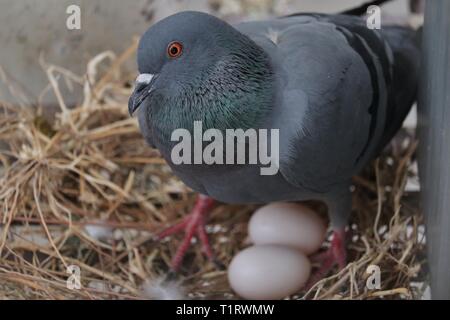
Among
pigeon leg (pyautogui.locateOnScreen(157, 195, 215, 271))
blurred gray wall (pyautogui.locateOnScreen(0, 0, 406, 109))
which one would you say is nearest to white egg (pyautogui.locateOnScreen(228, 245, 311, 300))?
pigeon leg (pyautogui.locateOnScreen(157, 195, 215, 271))

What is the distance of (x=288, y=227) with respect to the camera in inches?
62.3

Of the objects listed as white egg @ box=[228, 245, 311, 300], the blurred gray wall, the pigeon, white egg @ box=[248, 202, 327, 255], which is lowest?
white egg @ box=[228, 245, 311, 300]

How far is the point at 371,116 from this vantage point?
152cm

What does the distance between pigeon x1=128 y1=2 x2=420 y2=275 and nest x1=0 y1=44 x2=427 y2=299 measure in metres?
0.14

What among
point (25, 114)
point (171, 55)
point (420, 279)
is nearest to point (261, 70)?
point (171, 55)

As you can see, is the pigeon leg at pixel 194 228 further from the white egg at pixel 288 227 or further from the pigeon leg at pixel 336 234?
the pigeon leg at pixel 336 234

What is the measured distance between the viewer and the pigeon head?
128 cm

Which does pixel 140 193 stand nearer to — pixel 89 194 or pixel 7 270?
pixel 89 194

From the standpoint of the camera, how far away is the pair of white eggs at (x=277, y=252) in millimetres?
1466

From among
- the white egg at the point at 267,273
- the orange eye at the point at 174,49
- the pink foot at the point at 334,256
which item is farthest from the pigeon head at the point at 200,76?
the pink foot at the point at 334,256

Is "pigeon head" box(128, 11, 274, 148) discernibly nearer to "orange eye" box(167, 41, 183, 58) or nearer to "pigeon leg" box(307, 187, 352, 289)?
"orange eye" box(167, 41, 183, 58)

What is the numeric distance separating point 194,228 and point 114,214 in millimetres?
194

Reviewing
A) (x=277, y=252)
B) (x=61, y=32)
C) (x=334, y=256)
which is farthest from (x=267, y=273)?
(x=61, y=32)

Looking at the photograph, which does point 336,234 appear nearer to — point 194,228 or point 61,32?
point 194,228
